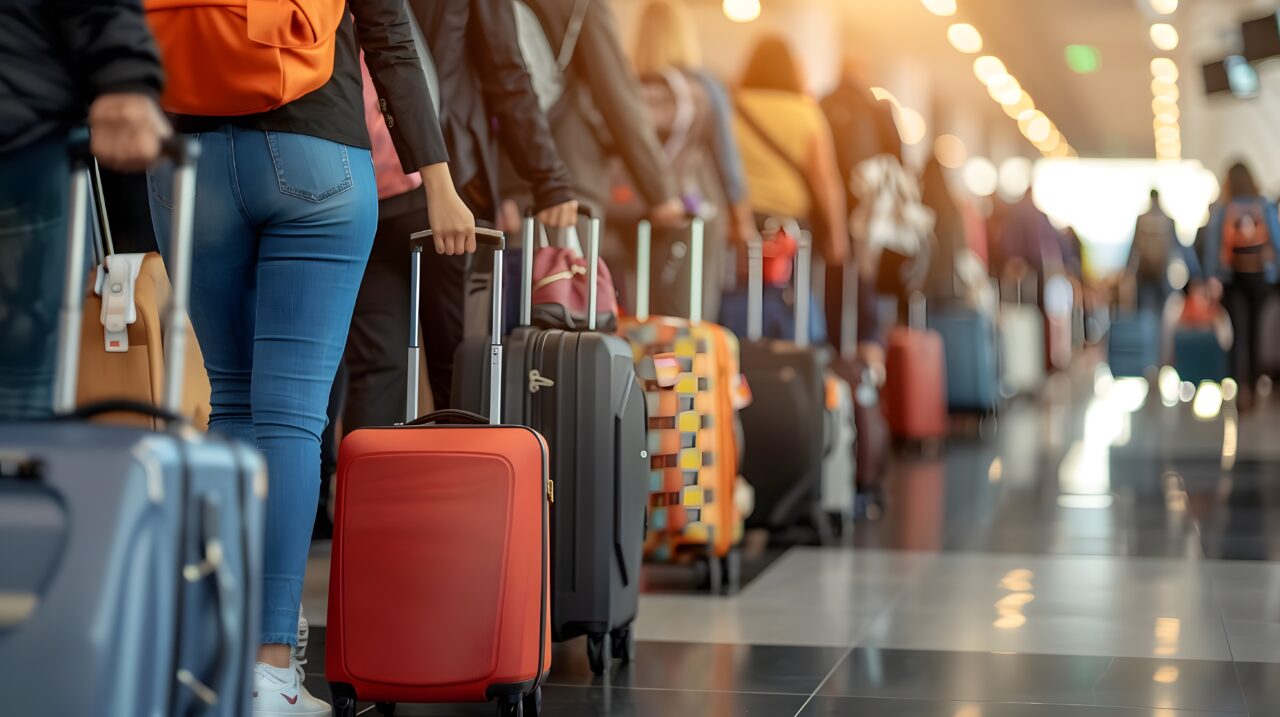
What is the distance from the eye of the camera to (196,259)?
2.67 metres

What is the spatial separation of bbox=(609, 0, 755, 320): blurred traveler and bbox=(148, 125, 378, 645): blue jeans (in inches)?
110

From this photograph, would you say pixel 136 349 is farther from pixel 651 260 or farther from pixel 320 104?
pixel 651 260

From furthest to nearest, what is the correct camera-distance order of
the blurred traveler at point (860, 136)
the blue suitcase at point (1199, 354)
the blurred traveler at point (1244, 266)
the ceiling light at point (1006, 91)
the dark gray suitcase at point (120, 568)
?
the ceiling light at point (1006, 91)
the blue suitcase at point (1199, 354)
the blurred traveler at point (1244, 266)
the blurred traveler at point (860, 136)
the dark gray suitcase at point (120, 568)

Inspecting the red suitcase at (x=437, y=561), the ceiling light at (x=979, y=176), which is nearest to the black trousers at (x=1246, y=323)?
the red suitcase at (x=437, y=561)

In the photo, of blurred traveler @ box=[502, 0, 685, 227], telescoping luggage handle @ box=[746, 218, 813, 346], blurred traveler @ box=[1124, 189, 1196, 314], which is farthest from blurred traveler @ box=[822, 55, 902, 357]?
blurred traveler @ box=[1124, 189, 1196, 314]

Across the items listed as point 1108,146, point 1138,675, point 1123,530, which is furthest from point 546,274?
point 1108,146

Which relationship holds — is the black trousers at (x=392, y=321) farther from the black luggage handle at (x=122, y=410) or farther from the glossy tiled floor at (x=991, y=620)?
the black luggage handle at (x=122, y=410)

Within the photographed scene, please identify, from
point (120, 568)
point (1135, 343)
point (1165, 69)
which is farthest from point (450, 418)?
point (1165, 69)

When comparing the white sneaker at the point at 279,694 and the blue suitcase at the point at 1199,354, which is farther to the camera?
the blue suitcase at the point at 1199,354

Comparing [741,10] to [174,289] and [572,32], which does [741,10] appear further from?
[174,289]

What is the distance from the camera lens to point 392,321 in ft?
11.7

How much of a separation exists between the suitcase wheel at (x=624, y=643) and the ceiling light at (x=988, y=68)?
18.5m

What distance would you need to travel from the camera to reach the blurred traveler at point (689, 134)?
578 centimetres

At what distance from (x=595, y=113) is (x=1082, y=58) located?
1950 centimetres
